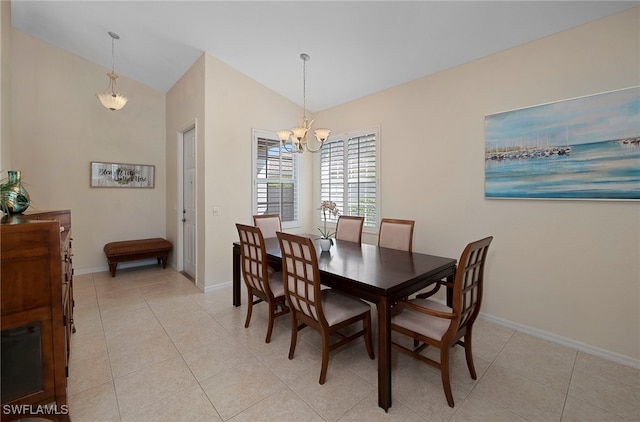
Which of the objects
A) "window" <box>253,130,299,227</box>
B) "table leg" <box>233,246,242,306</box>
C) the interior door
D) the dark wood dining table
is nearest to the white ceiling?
"window" <box>253,130,299,227</box>

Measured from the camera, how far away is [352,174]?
4.45 meters

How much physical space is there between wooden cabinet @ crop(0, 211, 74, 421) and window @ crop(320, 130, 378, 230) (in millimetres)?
3476

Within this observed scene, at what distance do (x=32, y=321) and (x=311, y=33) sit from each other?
3.30 m

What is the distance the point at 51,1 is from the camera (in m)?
3.20

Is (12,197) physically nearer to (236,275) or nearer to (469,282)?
(236,275)

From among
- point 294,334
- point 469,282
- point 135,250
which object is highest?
point 469,282

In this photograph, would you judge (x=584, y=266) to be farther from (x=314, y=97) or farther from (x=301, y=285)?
(x=314, y=97)

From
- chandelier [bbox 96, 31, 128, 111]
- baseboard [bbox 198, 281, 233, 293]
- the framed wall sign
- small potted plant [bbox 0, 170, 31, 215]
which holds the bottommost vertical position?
baseboard [bbox 198, 281, 233, 293]

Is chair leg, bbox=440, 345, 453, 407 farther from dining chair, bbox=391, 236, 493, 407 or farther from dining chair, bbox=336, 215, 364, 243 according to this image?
dining chair, bbox=336, 215, 364, 243

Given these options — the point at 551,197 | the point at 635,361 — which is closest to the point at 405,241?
the point at 551,197

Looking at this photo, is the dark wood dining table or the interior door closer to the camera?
the dark wood dining table

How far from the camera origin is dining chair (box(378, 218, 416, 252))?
2.96 metres

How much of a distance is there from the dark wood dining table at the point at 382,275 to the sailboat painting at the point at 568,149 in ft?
4.01

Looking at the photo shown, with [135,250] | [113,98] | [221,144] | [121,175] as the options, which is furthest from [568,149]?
[121,175]
